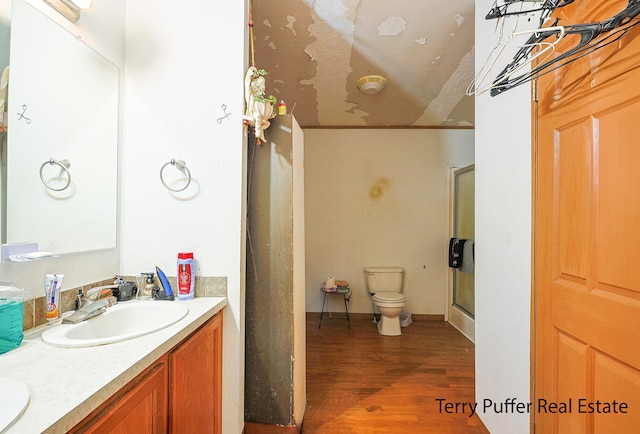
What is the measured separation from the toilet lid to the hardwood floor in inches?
16.1

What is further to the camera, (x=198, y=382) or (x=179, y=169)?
(x=179, y=169)

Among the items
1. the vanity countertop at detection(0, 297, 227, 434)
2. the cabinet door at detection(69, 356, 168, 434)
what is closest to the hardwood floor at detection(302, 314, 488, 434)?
the cabinet door at detection(69, 356, 168, 434)

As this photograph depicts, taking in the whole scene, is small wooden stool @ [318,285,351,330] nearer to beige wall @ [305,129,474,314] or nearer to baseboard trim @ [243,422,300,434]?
beige wall @ [305,129,474,314]

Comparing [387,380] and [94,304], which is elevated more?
[94,304]

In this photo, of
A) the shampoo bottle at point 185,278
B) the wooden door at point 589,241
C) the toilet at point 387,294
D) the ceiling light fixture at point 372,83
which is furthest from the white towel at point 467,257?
the shampoo bottle at point 185,278

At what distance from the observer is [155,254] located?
137 centimetres

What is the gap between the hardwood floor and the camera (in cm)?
162

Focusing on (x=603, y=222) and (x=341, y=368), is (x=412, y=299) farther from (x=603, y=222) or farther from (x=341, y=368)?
(x=603, y=222)

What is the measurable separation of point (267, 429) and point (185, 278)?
0.96 m

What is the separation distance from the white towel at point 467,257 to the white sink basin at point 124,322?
2729mm

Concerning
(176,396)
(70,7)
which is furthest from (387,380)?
(70,7)

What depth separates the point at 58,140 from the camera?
1095mm

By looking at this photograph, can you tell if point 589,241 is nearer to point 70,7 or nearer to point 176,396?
point 176,396

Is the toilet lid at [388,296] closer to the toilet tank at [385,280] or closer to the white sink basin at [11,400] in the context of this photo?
the toilet tank at [385,280]
